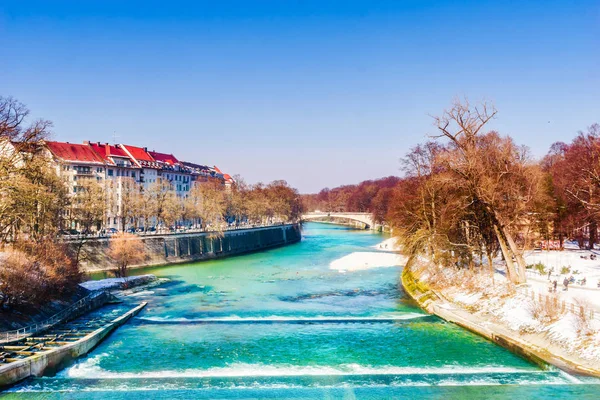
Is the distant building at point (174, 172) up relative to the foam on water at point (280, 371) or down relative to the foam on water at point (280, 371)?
up

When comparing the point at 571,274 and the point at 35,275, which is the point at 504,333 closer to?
the point at 571,274

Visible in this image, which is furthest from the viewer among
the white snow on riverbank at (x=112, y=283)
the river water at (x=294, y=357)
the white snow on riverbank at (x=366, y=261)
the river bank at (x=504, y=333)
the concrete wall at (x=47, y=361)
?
the white snow on riverbank at (x=366, y=261)

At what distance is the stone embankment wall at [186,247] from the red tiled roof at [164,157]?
1510 inches

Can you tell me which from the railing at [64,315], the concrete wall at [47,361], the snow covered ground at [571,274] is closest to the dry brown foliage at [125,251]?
the railing at [64,315]

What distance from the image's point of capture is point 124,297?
145 feet

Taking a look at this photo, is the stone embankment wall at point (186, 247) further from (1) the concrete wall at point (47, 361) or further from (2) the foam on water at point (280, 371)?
(2) the foam on water at point (280, 371)

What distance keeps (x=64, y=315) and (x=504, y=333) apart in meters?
27.6

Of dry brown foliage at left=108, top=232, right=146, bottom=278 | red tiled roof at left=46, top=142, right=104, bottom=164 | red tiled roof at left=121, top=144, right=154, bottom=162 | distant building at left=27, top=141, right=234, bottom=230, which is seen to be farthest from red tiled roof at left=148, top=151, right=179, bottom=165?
dry brown foliage at left=108, top=232, right=146, bottom=278

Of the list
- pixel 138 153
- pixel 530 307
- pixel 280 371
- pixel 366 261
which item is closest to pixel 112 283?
pixel 280 371

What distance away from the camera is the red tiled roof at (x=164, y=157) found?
415 feet

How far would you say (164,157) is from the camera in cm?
13262

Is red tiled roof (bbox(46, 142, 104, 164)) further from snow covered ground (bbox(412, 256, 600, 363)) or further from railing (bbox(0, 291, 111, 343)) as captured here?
snow covered ground (bbox(412, 256, 600, 363))

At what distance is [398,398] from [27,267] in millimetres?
24426

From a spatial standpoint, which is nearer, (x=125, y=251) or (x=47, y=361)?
(x=47, y=361)
